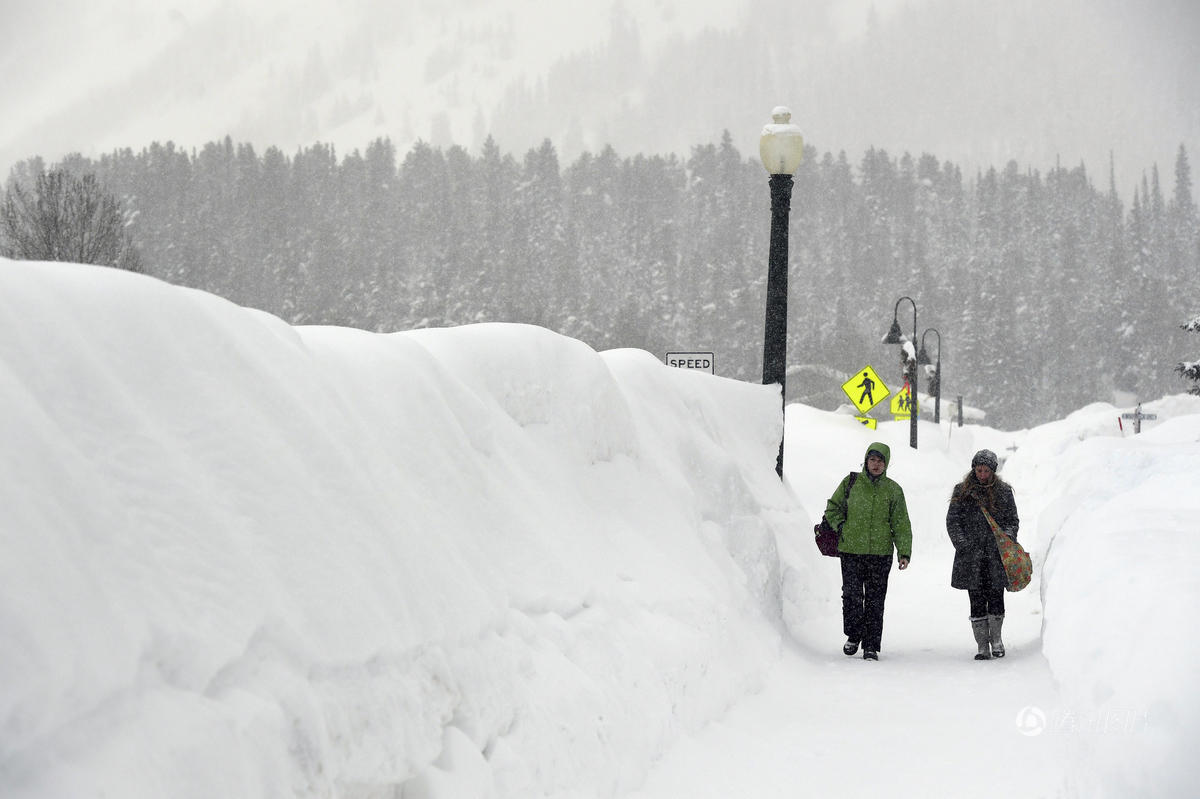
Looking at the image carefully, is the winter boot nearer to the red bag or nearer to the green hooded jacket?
the green hooded jacket

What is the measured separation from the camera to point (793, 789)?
193 inches

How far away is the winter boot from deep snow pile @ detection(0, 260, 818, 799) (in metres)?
3.18

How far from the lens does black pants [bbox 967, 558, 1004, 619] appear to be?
26.9ft

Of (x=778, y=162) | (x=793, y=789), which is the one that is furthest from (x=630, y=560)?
(x=778, y=162)

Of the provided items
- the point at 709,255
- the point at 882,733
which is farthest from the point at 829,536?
the point at 709,255

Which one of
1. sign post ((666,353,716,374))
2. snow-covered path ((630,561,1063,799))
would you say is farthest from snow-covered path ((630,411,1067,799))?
sign post ((666,353,716,374))

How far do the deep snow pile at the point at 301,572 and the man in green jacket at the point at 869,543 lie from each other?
9.04 ft

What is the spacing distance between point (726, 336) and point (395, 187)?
2230 inches

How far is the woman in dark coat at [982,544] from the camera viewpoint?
8148 mm

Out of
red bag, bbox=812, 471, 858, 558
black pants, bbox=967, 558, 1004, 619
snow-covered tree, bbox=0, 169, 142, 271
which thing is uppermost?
snow-covered tree, bbox=0, 169, 142, 271

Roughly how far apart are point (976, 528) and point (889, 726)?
2765mm

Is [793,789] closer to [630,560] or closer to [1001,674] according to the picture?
[630,560]

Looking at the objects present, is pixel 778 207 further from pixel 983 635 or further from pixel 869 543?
pixel 983 635

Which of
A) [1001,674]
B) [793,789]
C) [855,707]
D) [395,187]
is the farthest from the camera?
[395,187]
